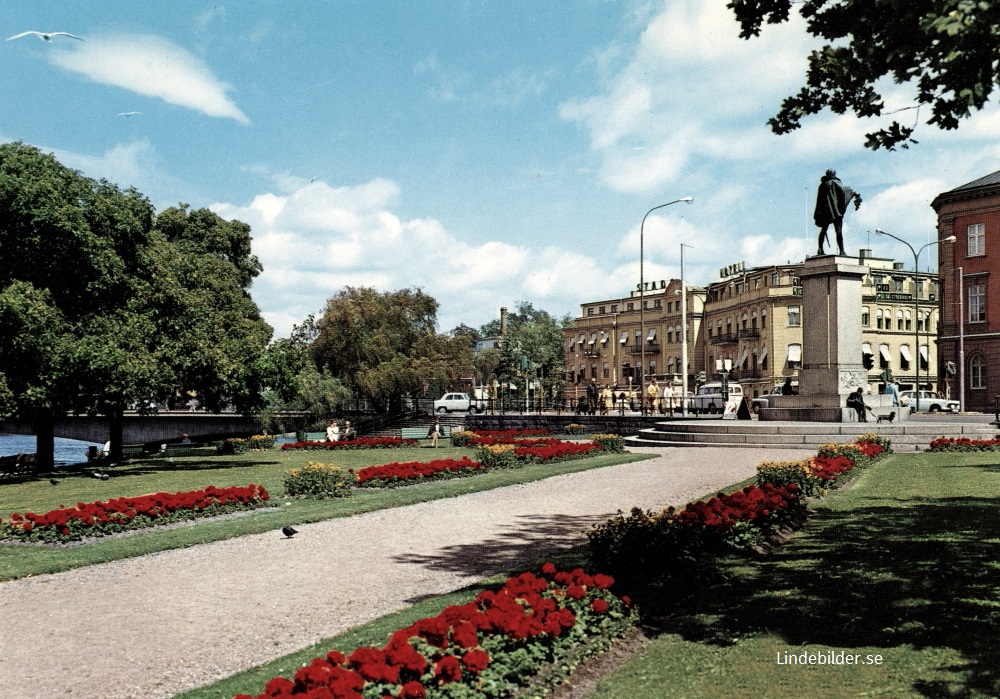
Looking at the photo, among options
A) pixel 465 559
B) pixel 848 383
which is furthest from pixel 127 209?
pixel 848 383

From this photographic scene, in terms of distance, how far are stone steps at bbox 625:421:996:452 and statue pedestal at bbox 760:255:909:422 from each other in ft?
4.31

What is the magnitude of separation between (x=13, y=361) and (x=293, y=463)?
9308 mm

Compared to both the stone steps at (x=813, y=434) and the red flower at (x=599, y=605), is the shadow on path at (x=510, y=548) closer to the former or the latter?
the red flower at (x=599, y=605)

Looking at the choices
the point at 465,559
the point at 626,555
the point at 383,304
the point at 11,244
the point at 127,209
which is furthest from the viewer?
the point at 383,304

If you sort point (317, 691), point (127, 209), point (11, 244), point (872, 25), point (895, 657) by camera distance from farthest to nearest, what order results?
point (127, 209)
point (11, 244)
point (872, 25)
point (895, 657)
point (317, 691)

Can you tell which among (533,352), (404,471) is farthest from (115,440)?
(533,352)

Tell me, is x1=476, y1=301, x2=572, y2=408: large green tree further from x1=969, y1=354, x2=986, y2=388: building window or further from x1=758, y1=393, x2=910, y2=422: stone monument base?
x1=758, y1=393, x2=910, y2=422: stone monument base

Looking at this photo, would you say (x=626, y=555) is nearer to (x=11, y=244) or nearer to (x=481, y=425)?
(x=11, y=244)

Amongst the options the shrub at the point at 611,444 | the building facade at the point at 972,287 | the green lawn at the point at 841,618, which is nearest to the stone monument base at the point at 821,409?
the shrub at the point at 611,444

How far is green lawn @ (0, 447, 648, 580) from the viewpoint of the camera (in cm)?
1104

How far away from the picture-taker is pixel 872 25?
21.2 feet

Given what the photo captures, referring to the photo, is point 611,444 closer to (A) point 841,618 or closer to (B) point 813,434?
Result: (B) point 813,434

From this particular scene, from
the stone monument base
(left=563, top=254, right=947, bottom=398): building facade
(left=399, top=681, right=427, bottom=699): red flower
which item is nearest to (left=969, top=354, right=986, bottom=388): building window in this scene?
(left=563, top=254, right=947, bottom=398): building facade

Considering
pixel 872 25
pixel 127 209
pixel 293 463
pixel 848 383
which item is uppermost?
pixel 127 209
